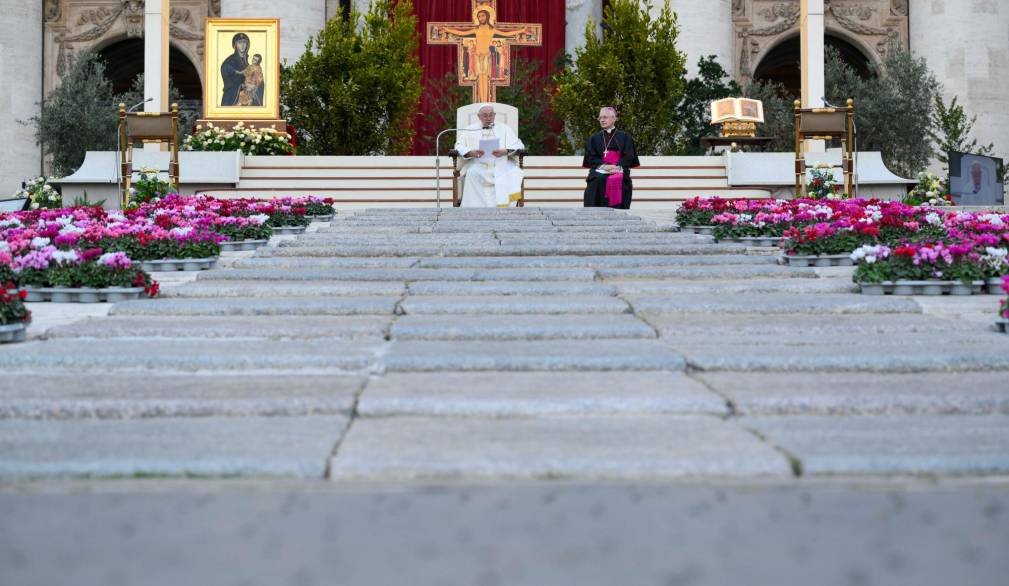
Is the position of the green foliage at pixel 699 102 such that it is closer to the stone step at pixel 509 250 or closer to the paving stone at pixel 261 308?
the stone step at pixel 509 250

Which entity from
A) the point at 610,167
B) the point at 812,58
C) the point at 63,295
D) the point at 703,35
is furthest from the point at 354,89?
the point at 63,295

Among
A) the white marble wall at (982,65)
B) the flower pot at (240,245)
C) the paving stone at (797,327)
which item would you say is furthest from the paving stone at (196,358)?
the white marble wall at (982,65)

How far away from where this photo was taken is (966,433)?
3449mm

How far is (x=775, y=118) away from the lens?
23.8 meters

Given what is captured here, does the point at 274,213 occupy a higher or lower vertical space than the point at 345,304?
higher

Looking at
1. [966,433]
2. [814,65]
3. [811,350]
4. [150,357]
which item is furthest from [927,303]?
[814,65]

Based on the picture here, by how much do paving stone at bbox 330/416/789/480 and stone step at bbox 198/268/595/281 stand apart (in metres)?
3.66

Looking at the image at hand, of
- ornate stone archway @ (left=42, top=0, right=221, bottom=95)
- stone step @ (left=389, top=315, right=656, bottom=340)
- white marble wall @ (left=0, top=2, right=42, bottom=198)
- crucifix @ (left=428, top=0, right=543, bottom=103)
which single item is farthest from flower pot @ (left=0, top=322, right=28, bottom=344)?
ornate stone archway @ (left=42, top=0, right=221, bottom=95)

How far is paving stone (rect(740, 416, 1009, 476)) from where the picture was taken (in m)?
3.02

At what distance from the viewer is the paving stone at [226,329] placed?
534 centimetres

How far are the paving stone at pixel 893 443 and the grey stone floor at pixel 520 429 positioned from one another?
0.04 feet

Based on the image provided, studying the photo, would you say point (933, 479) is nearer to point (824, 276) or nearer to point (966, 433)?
point (966, 433)

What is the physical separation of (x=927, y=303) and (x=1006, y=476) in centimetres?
385

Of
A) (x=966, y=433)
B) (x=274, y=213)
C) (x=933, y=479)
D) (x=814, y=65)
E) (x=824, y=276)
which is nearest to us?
(x=933, y=479)
